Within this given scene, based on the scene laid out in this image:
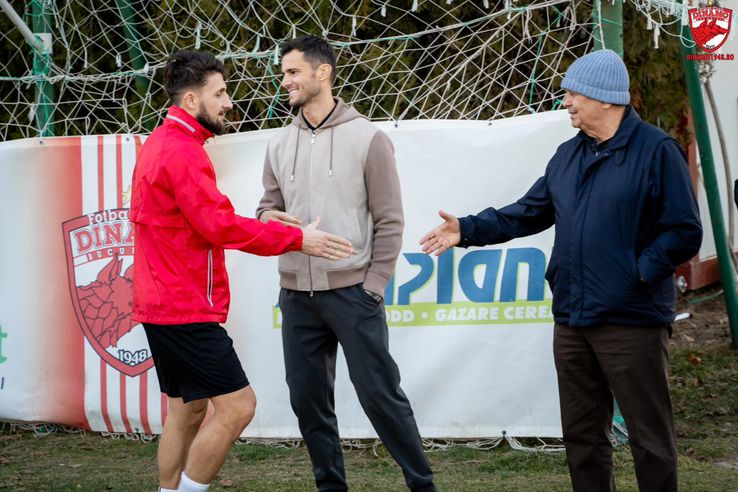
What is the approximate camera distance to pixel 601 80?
152 inches

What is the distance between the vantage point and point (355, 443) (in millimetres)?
5852

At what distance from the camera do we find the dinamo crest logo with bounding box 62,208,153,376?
6.05 m

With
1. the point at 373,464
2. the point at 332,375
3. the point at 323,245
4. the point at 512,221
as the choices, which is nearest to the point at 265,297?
the point at 373,464

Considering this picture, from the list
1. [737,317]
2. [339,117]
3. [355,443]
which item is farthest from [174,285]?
[737,317]

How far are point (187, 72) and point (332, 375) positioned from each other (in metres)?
1.47

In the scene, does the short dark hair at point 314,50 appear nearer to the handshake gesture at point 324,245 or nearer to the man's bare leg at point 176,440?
the handshake gesture at point 324,245

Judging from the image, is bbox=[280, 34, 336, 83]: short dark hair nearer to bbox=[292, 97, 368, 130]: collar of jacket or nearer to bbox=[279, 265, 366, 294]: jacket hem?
bbox=[292, 97, 368, 130]: collar of jacket

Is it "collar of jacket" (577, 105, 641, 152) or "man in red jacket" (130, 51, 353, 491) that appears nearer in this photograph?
"collar of jacket" (577, 105, 641, 152)

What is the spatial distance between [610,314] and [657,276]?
23 centimetres

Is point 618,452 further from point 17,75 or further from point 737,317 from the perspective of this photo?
point 17,75

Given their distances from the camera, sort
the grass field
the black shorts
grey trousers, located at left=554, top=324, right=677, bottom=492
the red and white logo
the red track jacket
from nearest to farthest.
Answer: grey trousers, located at left=554, top=324, right=677, bottom=492 < the red track jacket < the black shorts < the grass field < the red and white logo

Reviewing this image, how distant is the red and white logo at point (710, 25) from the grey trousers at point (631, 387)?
8.40ft

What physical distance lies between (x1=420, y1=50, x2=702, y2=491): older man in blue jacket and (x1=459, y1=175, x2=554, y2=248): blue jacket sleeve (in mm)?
180

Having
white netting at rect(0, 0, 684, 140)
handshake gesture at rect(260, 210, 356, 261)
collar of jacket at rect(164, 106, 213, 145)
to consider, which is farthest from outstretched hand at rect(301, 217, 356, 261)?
white netting at rect(0, 0, 684, 140)
